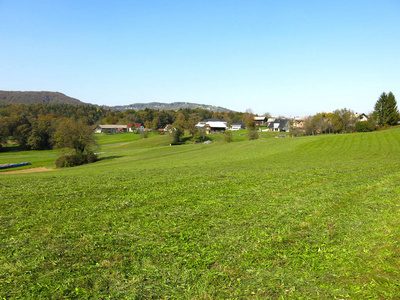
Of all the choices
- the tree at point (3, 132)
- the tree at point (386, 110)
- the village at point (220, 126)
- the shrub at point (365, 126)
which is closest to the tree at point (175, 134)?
the village at point (220, 126)

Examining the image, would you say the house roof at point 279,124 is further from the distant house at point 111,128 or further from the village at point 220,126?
the distant house at point 111,128

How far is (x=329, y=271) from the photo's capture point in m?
6.24

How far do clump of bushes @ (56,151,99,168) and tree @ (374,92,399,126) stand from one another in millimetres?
99198

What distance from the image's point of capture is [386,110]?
9331 centimetres

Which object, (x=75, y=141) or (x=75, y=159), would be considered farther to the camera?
(x=75, y=141)

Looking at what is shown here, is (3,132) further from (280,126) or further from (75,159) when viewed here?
(280,126)

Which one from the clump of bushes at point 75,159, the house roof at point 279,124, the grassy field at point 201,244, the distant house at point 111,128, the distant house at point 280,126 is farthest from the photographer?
the distant house at point 111,128

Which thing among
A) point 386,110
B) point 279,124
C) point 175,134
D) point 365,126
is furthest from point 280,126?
point 175,134

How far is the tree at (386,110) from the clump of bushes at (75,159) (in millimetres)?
99198

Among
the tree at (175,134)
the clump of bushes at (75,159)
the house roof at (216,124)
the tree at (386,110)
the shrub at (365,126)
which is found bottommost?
the clump of bushes at (75,159)

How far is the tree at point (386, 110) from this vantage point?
302ft

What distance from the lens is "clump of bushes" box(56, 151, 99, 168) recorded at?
4810 centimetres

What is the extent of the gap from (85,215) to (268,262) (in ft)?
22.8

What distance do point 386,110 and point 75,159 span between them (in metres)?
104
